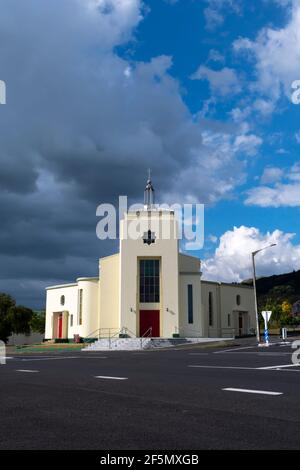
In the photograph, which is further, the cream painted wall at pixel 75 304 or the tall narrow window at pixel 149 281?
the cream painted wall at pixel 75 304

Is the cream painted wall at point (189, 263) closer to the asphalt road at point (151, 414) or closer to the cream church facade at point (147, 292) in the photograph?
the cream church facade at point (147, 292)

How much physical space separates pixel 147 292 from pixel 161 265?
2896mm

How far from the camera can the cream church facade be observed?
47.7 m

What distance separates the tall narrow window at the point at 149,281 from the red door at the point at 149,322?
1.13 m

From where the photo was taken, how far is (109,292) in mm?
50406

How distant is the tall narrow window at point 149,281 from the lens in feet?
159

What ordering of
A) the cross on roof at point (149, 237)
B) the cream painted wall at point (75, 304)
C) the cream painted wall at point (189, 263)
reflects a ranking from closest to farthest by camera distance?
the cross on roof at point (149, 237), the cream painted wall at point (75, 304), the cream painted wall at point (189, 263)

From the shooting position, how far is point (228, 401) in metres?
9.30

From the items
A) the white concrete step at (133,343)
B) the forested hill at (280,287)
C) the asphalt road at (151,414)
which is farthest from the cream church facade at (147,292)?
the forested hill at (280,287)

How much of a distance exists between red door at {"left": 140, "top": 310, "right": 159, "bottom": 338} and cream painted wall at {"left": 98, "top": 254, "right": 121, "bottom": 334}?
2.56 meters

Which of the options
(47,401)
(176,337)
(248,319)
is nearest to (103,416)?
(47,401)

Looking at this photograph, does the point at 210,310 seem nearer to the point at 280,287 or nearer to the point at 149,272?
the point at 149,272

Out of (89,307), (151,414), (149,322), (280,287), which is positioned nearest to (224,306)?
(149,322)
